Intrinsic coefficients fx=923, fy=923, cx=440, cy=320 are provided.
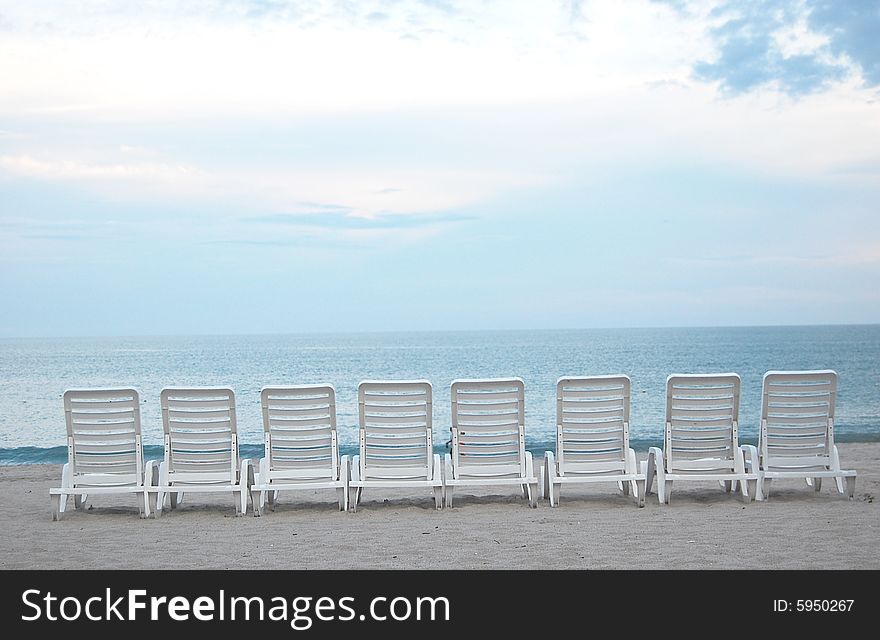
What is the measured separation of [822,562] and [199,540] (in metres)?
4.20

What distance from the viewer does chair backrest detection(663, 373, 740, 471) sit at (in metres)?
7.46

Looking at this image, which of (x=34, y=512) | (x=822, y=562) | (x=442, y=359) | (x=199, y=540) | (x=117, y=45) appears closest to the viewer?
(x=822, y=562)

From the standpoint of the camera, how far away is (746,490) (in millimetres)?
7711

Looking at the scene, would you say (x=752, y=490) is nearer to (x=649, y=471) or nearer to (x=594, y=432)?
(x=649, y=471)

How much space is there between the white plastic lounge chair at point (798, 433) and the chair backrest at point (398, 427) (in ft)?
9.10

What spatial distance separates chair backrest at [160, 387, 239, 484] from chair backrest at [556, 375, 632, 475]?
2.65 m

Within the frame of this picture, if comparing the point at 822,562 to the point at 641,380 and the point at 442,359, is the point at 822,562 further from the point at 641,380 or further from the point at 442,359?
the point at 442,359

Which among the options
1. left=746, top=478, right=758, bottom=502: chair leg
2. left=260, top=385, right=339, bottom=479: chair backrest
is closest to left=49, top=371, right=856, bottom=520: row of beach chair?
left=260, top=385, right=339, bottom=479: chair backrest

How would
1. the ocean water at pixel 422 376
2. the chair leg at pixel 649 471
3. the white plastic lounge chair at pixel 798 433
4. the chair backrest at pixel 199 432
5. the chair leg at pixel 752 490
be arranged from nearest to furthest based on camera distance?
the chair backrest at pixel 199 432 < the white plastic lounge chair at pixel 798 433 < the chair leg at pixel 752 490 < the chair leg at pixel 649 471 < the ocean water at pixel 422 376

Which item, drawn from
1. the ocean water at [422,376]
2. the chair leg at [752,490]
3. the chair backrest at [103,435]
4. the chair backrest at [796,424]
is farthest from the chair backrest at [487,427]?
the ocean water at [422,376]

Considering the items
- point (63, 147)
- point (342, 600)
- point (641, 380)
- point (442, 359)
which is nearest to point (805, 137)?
point (641, 380)

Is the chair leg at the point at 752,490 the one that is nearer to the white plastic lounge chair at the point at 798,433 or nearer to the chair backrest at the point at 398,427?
the white plastic lounge chair at the point at 798,433

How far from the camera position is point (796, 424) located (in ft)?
25.1

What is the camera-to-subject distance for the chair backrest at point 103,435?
7375 mm
